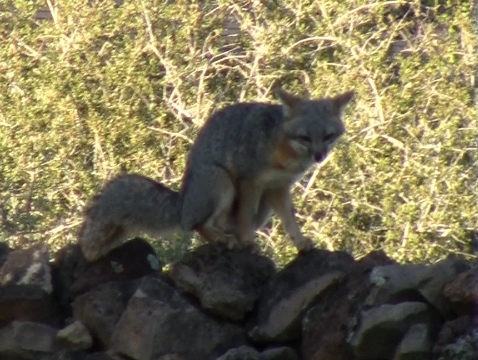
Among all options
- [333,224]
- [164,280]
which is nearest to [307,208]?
[333,224]

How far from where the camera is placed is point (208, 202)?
5.62 m

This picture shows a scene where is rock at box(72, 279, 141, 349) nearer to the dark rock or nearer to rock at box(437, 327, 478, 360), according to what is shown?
the dark rock

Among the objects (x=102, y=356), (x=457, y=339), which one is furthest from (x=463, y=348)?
(x=102, y=356)

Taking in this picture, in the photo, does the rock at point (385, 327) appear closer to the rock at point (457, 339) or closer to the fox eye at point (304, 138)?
the rock at point (457, 339)

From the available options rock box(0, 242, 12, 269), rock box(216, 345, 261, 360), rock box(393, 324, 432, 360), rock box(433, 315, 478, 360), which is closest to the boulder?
rock box(0, 242, 12, 269)

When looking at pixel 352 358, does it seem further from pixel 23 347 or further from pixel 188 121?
pixel 188 121

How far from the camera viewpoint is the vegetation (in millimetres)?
8484

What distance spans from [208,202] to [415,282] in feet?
5.61

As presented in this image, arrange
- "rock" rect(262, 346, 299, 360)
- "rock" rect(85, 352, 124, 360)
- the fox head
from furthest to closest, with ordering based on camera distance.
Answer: the fox head → "rock" rect(85, 352, 124, 360) → "rock" rect(262, 346, 299, 360)

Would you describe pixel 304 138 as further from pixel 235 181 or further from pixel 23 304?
pixel 23 304

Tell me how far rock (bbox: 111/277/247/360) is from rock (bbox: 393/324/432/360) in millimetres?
926

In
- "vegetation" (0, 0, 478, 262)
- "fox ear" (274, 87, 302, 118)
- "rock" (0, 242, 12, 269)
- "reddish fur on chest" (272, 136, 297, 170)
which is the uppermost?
"fox ear" (274, 87, 302, 118)

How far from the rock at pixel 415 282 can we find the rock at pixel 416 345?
0.42ft

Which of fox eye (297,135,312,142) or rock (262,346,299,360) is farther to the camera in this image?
fox eye (297,135,312,142)
